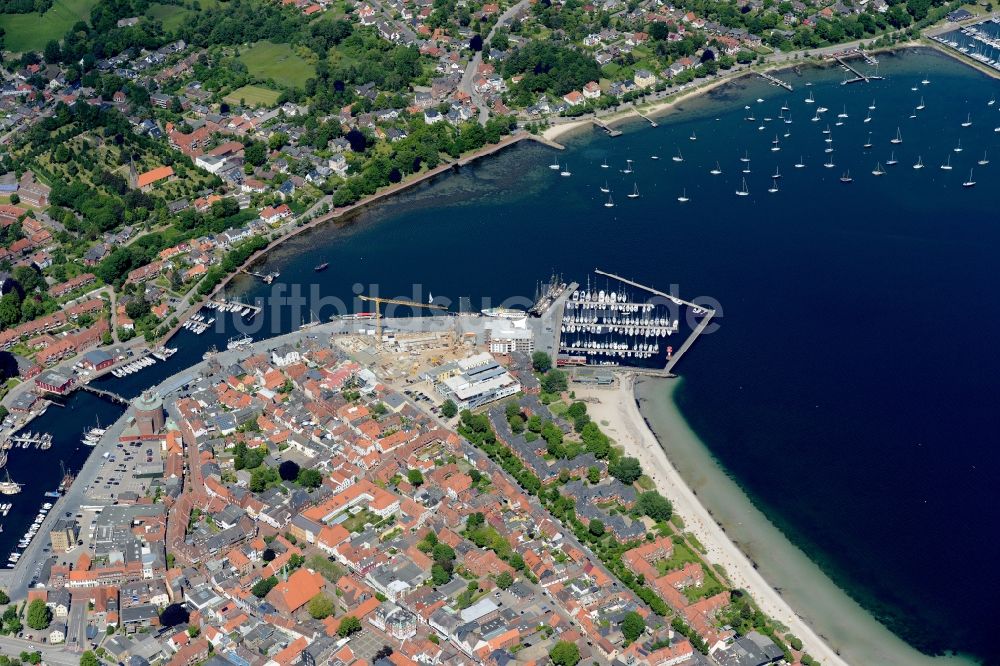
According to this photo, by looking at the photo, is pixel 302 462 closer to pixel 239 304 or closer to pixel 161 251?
pixel 239 304

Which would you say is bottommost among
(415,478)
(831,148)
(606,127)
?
(415,478)

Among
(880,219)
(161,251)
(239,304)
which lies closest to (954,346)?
(880,219)

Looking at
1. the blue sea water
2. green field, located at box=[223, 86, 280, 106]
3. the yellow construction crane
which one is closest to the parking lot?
the blue sea water

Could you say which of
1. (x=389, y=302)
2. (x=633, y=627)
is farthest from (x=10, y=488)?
(x=633, y=627)

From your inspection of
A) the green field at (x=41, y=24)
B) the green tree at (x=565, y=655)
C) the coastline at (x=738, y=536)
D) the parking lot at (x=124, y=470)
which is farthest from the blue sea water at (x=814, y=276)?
the green field at (x=41, y=24)

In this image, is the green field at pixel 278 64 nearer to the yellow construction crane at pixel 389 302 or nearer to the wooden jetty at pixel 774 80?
the yellow construction crane at pixel 389 302

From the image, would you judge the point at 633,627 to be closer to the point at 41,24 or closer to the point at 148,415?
the point at 148,415

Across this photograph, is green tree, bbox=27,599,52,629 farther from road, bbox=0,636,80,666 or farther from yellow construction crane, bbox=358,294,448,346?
yellow construction crane, bbox=358,294,448,346

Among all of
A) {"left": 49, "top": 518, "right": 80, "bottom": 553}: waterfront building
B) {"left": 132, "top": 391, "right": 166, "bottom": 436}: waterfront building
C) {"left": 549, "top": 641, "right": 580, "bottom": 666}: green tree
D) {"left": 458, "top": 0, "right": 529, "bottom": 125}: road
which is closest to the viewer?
{"left": 549, "top": 641, "right": 580, "bottom": 666}: green tree
